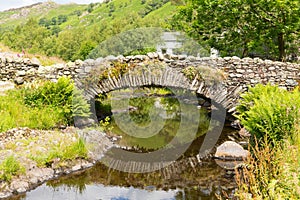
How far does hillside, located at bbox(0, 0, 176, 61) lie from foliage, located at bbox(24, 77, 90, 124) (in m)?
7.88

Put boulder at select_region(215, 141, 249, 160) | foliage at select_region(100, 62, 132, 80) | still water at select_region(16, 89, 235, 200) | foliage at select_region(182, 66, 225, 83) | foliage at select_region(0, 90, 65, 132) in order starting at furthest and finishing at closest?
foliage at select_region(182, 66, 225, 83) < foliage at select_region(100, 62, 132, 80) < foliage at select_region(0, 90, 65, 132) < boulder at select_region(215, 141, 249, 160) < still water at select_region(16, 89, 235, 200)

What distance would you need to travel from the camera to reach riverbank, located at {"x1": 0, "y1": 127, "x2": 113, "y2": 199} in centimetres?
848

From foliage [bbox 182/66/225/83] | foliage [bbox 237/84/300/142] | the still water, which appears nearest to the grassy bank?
the still water

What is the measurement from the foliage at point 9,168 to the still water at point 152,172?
2.25 feet

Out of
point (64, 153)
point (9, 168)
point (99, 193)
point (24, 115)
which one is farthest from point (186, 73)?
point (9, 168)

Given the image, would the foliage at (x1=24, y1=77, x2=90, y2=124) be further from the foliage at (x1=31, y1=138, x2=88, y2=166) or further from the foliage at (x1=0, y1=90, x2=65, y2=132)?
the foliage at (x1=31, y1=138, x2=88, y2=166)

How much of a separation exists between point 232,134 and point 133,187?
6.02 metres

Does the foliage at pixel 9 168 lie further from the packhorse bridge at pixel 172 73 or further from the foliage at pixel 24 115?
the packhorse bridge at pixel 172 73

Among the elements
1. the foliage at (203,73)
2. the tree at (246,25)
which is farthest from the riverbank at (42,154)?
the tree at (246,25)

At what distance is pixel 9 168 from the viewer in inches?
335

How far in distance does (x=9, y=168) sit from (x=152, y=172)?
139 inches

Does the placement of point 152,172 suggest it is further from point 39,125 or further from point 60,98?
point 60,98

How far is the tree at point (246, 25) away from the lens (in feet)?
55.4

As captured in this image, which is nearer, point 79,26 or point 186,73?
point 186,73
